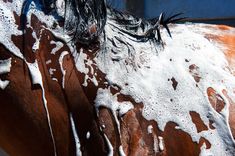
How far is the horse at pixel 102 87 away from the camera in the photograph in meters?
1.36

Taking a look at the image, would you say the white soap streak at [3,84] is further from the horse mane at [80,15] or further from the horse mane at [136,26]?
the horse mane at [136,26]

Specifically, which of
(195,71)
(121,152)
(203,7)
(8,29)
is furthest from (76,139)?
(203,7)

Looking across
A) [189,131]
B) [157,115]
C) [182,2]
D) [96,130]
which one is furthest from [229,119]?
[182,2]

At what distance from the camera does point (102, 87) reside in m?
1.44

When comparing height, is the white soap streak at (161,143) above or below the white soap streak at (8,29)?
below

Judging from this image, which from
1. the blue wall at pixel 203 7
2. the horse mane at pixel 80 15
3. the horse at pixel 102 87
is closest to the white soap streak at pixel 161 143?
the horse at pixel 102 87

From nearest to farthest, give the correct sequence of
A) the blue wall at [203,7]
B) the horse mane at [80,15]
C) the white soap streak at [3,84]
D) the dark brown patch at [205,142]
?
the white soap streak at [3,84]
the horse mane at [80,15]
the dark brown patch at [205,142]
the blue wall at [203,7]

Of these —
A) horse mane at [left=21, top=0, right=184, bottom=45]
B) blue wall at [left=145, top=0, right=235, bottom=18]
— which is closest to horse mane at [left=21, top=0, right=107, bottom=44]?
horse mane at [left=21, top=0, right=184, bottom=45]

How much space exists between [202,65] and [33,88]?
57 cm

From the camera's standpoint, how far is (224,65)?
170 cm

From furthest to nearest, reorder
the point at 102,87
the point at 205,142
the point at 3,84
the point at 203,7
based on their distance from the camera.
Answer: the point at 203,7 → the point at 205,142 → the point at 102,87 → the point at 3,84


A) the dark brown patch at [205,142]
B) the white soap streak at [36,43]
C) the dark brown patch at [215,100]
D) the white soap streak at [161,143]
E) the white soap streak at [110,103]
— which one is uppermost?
the white soap streak at [36,43]

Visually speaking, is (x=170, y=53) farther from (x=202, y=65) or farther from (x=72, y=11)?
(x=72, y=11)

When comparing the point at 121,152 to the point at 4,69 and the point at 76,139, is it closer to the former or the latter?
the point at 76,139
